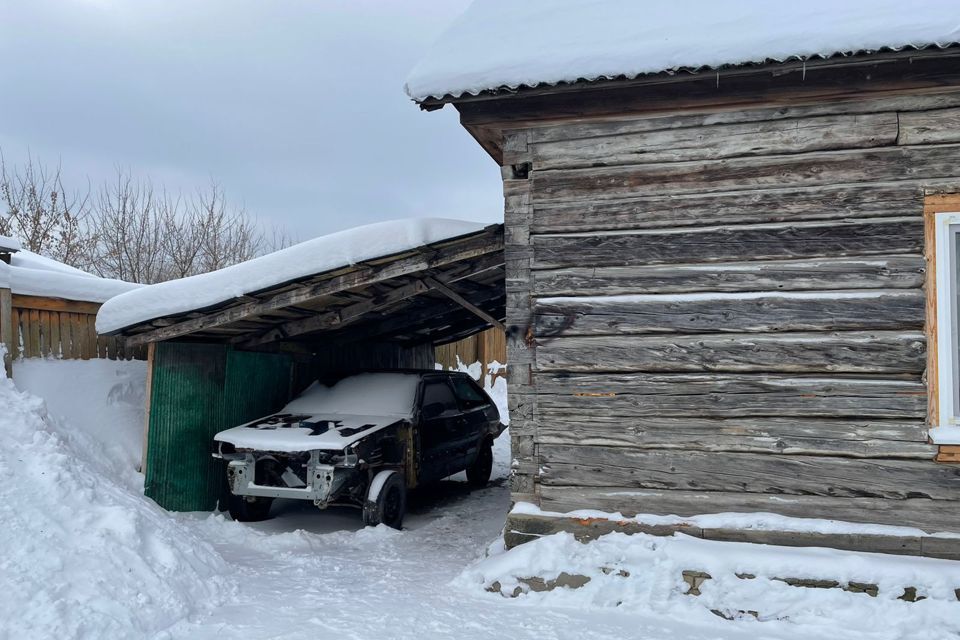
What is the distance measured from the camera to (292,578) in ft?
19.3

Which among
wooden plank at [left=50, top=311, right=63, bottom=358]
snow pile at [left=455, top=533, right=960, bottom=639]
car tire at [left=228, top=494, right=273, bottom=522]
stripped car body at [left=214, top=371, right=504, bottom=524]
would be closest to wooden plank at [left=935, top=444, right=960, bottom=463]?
snow pile at [left=455, top=533, right=960, bottom=639]

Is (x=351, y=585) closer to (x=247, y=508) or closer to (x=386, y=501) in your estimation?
(x=386, y=501)

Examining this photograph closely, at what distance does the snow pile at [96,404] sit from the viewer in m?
7.22

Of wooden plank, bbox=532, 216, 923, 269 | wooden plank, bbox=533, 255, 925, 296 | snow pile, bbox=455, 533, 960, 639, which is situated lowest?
snow pile, bbox=455, 533, 960, 639

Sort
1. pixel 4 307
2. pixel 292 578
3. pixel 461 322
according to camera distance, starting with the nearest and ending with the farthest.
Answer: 1. pixel 292 578
2. pixel 4 307
3. pixel 461 322

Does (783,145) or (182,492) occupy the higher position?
(783,145)

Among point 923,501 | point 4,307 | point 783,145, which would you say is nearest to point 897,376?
point 923,501

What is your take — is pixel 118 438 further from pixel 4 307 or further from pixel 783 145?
pixel 783 145

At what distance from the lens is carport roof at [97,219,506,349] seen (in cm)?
678

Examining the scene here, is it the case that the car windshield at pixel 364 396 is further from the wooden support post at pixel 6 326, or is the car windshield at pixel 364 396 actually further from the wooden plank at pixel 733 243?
the wooden plank at pixel 733 243

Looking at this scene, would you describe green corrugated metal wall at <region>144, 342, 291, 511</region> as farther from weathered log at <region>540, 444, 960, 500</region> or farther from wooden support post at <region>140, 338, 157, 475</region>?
weathered log at <region>540, 444, 960, 500</region>

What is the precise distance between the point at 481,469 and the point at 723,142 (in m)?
6.70

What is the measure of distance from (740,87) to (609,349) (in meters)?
2.08

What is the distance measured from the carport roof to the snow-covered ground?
144 cm
